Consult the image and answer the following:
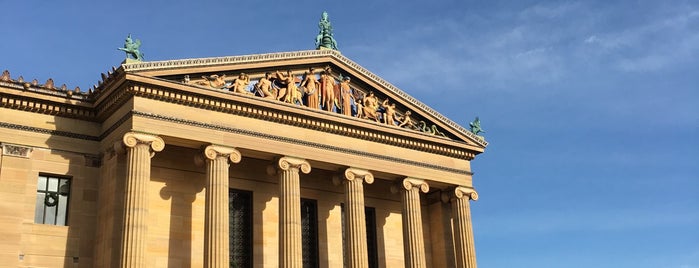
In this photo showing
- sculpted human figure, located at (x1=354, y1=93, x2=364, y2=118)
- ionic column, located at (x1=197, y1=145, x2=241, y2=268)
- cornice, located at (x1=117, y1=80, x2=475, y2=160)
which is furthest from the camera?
sculpted human figure, located at (x1=354, y1=93, x2=364, y2=118)

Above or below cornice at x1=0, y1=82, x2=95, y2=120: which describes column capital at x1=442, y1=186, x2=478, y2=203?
below

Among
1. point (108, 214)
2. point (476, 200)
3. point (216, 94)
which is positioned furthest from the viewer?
point (476, 200)

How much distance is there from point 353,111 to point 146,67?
33.3 ft

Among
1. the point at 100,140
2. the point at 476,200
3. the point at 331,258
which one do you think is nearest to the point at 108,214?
the point at 100,140

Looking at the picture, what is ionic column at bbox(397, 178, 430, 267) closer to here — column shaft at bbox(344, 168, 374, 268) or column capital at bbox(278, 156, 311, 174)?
column shaft at bbox(344, 168, 374, 268)

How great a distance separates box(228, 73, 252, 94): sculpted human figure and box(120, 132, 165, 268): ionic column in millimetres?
4122

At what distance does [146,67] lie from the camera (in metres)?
31.8

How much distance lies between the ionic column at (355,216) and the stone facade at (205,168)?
0.18ft

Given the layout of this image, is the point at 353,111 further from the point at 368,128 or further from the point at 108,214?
the point at 108,214

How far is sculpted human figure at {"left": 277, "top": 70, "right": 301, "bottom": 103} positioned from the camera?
35.6m

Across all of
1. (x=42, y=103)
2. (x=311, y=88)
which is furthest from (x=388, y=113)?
(x=42, y=103)

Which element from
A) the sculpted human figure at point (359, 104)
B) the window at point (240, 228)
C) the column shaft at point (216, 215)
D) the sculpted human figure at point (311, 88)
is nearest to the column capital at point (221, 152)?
the column shaft at point (216, 215)

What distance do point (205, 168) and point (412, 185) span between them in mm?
9800

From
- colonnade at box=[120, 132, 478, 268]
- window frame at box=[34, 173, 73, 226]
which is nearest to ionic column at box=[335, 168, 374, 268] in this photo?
colonnade at box=[120, 132, 478, 268]
